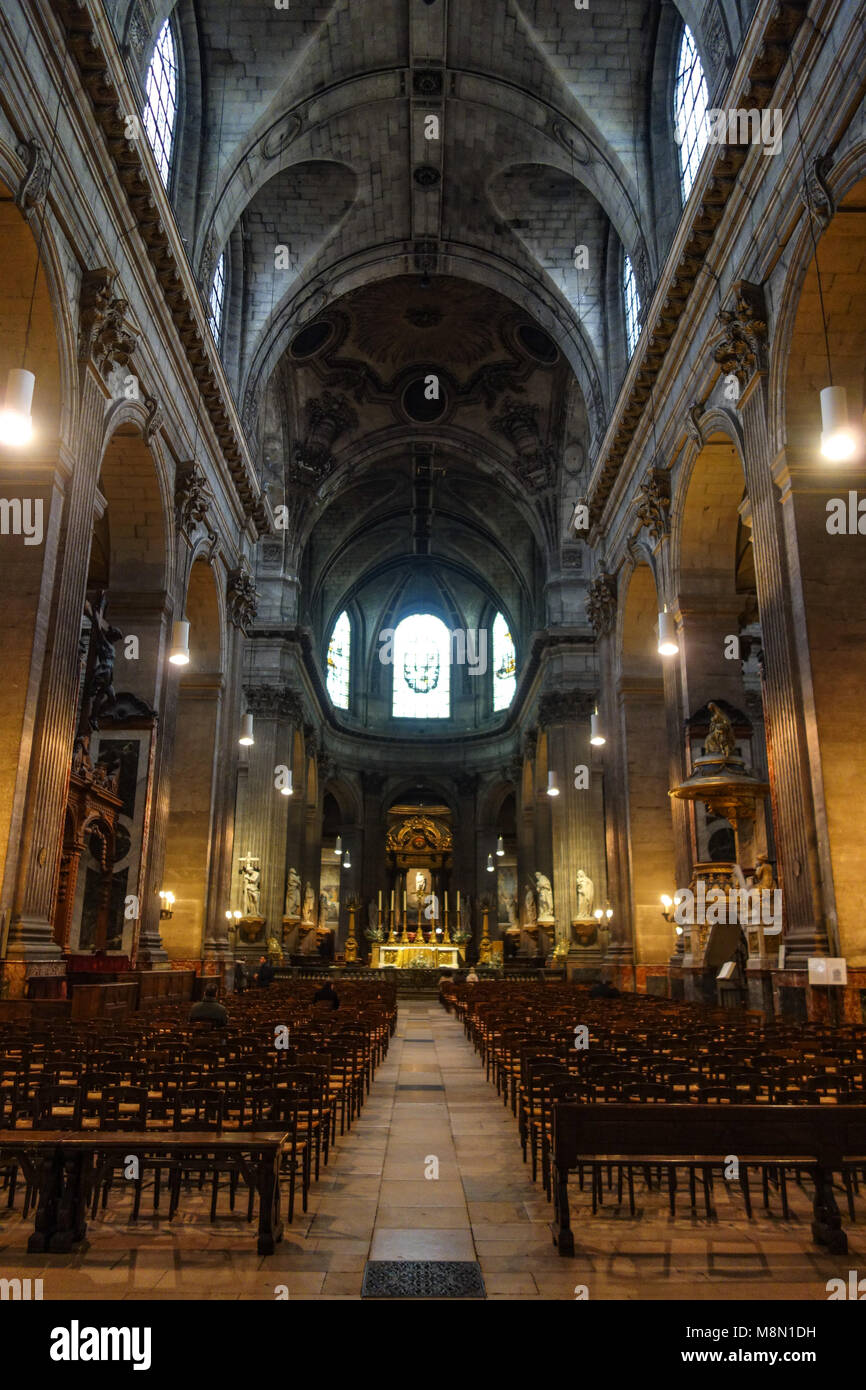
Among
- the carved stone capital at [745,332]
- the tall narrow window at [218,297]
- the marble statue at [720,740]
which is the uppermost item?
the tall narrow window at [218,297]

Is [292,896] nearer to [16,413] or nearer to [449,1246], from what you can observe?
[16,413]

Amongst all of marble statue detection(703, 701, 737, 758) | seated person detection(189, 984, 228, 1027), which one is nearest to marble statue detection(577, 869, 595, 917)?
marble statue detection(703, 701, 737, 758)

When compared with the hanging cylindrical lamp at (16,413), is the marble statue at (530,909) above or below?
below

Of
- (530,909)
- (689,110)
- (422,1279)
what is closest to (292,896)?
(530,909)

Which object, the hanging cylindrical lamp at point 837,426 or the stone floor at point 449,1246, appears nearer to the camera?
the stone floor at point 449,1246

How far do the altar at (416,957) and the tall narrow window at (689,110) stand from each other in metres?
26.7

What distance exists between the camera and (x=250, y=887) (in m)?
A: 32.9

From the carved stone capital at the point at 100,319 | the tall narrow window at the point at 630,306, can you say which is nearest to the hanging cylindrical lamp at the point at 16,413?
the carved stone capital at the point at 100,319

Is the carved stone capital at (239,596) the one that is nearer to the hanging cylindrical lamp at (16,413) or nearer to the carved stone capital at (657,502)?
the carved stone capital at (657,502)

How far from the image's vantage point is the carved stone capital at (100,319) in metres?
13.7

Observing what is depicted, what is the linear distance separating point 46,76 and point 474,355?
83.5ft

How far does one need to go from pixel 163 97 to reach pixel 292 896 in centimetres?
2610

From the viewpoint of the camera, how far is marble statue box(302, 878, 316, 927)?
3903 centimetres

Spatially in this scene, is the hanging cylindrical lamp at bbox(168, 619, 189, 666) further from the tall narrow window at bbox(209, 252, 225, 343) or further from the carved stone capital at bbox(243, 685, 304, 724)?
the carved stone capital at bbox(243, 685, 304, 724)
